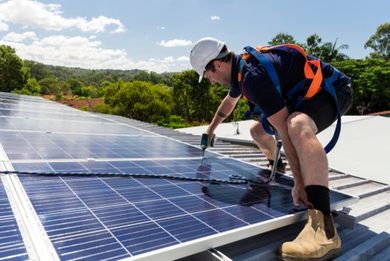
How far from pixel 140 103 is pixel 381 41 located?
157ft

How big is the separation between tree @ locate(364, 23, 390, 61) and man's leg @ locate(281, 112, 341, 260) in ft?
227

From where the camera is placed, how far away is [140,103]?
45.9 meters

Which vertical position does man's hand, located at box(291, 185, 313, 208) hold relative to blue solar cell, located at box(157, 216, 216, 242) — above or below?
above

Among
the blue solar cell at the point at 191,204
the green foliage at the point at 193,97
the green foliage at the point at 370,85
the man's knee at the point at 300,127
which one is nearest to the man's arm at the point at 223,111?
the man's knee at the point at 300,127

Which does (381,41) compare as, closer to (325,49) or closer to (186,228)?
(325,49)

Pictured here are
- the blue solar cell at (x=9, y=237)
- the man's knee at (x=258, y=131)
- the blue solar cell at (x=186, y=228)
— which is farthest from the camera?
the man's knee at (x=258, y=131)

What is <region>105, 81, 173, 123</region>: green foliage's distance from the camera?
151 feet

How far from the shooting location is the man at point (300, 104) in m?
2.97

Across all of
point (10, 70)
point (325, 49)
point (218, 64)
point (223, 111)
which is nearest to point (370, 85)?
point (325, 49)

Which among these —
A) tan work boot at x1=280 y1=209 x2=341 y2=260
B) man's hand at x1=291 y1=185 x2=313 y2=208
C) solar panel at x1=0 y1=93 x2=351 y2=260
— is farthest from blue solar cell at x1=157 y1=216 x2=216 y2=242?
man's hand at x1=291 y1=185 x2=313 y2=208

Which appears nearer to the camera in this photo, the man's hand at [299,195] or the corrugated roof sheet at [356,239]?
the corrugated roof sheet at [356,239]

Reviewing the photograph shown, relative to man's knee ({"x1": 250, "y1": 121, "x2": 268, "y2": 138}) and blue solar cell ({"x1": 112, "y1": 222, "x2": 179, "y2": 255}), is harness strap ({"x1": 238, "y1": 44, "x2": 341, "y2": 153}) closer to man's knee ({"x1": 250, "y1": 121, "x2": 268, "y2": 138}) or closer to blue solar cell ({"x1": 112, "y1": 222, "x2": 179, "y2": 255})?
man's knee ({"x1": 250, "y1": 121, "x2": 268, "y2": 138})

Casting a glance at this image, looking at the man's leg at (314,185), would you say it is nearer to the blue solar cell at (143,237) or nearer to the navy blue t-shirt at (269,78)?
the navy blue t-shirt at (269,78)

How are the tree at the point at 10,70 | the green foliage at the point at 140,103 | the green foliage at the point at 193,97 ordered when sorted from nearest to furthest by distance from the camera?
the green foliage at the point at 140,103, the green foliage at the point at 193,97, the tree at the point at 10,70
